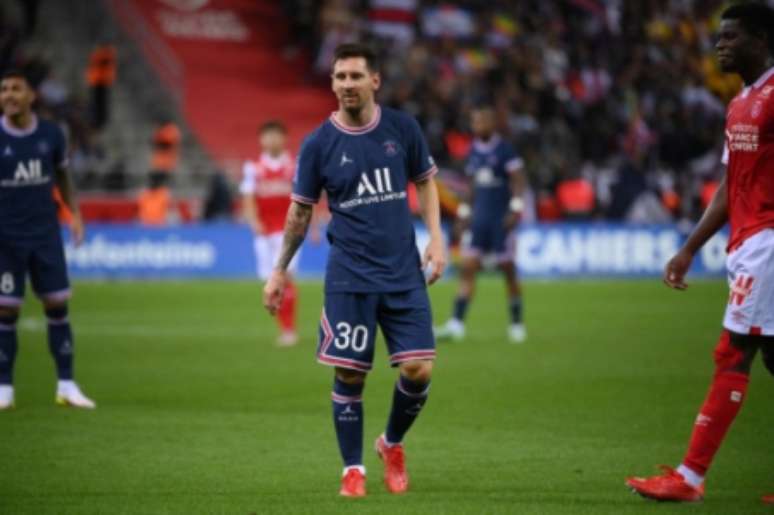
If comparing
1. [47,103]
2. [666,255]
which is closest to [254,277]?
[47,103]

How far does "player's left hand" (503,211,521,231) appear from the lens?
58.8ft

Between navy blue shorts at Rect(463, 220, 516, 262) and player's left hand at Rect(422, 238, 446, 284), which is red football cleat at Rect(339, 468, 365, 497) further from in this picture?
navy blue shorts at Rect(463, 220, 516, 262)

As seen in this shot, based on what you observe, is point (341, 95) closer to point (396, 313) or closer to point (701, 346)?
point (396, 313)

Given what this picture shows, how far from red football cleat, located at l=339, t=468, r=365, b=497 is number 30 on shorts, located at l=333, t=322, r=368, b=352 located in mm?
696

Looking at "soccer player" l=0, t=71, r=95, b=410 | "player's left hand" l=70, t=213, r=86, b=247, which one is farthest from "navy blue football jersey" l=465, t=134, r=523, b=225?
"soccer player" l=0, t=71, r=95, b=410

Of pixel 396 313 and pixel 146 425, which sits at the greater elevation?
pixel 396 313

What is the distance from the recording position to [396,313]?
824 centimetres

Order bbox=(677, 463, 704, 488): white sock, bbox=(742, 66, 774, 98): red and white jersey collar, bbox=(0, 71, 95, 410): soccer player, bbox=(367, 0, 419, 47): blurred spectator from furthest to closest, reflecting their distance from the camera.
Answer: bbox=(367, 0, 419, 47): blurred spectator → bbox=(0, 71, 95, 410): soccer player → bbox=(677, 463, 704, 488): white sock → bbox=(742, 66, 774, 98): red and white jersey collar

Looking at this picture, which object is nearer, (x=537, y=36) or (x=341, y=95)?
(x=341, y=95)

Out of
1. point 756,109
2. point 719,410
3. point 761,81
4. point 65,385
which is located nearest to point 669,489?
point 719,410

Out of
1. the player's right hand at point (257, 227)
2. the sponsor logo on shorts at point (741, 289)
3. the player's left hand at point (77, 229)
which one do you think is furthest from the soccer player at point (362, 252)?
the player's right hand at point (257, 227)

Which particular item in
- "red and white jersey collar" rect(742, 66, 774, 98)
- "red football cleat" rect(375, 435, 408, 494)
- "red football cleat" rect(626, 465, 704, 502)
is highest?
"red and white jersey collar" rect(742, 66, 774, 98)

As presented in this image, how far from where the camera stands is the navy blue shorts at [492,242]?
18.2 m

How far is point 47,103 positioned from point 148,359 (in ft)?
53.4
